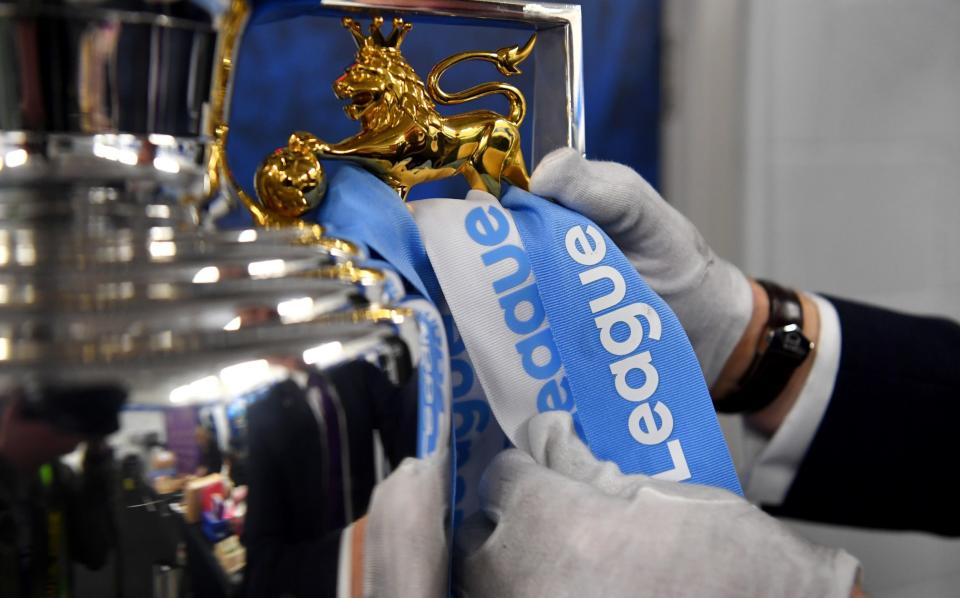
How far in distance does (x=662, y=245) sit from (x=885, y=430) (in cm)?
29

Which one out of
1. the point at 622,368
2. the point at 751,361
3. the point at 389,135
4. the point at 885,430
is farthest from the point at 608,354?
the point at 885,430

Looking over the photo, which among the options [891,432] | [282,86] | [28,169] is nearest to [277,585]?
[28,169]

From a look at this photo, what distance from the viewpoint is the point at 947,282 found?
3.64 ft

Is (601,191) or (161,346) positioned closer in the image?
(161,346)

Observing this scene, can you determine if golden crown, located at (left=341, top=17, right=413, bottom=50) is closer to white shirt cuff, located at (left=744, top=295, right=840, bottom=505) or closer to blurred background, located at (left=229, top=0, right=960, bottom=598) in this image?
blurred background, located at (left=229, top=0, right=960, bottom=598)

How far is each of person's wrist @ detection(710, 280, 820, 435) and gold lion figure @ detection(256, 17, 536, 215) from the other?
0.31 meters

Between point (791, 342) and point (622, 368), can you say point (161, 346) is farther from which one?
point (791, 342)

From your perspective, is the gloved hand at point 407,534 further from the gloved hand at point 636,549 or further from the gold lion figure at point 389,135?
the gold lion figure at point 389,135

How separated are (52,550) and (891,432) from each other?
65 cm

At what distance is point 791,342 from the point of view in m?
0.64

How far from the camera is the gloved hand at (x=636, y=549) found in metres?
0.30

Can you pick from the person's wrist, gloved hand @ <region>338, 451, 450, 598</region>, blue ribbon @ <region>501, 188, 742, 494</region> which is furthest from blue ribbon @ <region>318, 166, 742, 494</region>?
the person's wrist

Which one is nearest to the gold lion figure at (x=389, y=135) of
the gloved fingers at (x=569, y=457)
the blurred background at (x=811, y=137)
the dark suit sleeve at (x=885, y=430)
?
the gloved fingers at (x=569, y=457)

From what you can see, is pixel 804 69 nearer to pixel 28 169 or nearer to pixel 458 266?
pixel 458 266
